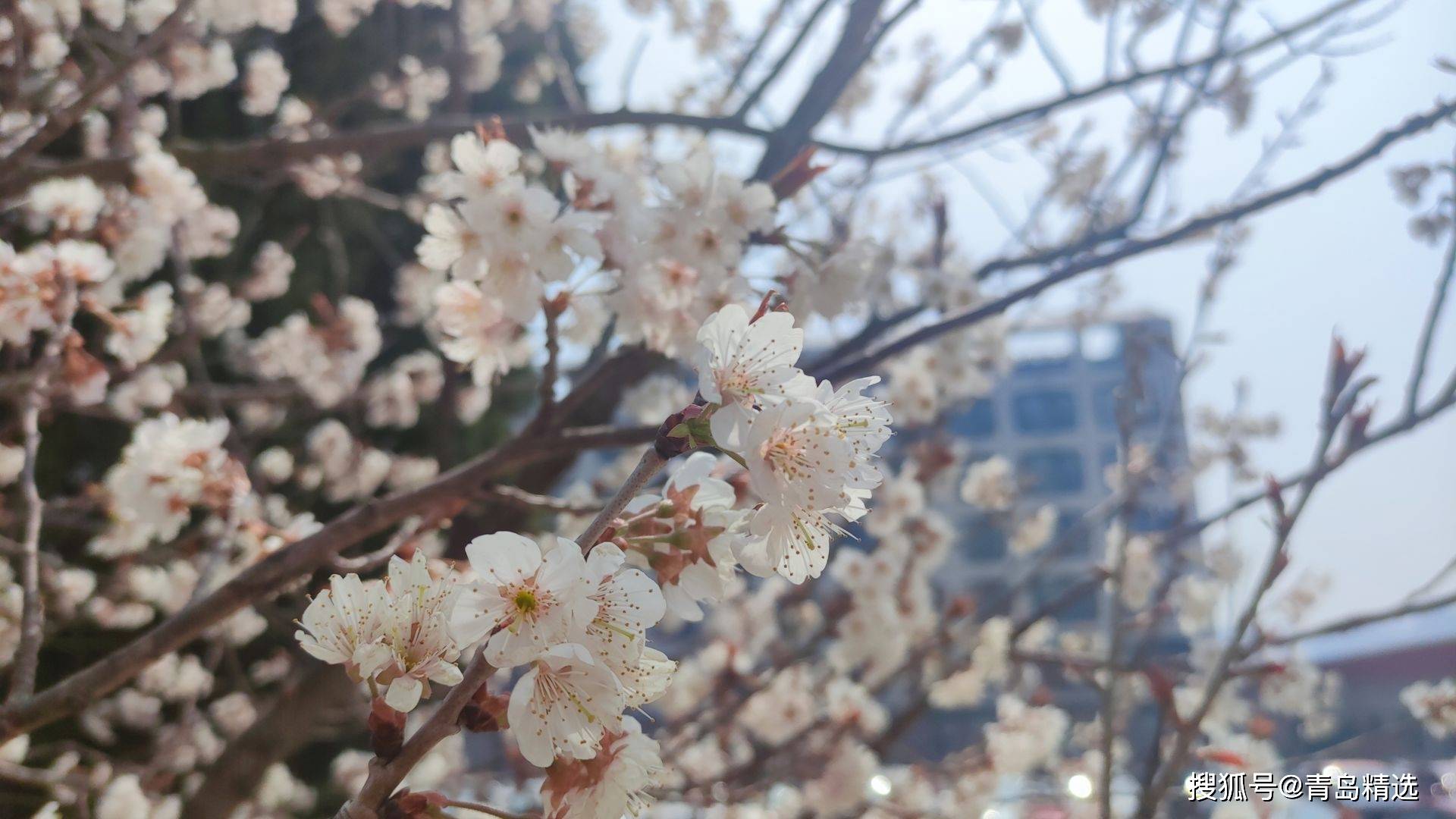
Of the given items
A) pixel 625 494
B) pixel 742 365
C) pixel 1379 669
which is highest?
pixel 1379 669

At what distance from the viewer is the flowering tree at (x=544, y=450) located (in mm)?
787

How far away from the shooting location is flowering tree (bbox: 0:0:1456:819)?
79cm

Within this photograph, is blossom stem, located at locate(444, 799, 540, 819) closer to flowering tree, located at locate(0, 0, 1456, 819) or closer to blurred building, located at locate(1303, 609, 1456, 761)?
flowering tree, located at locate(0, 0, 1456, 819)

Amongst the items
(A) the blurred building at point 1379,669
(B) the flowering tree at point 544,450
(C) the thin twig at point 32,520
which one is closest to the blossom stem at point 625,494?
(B) the flowering tree at point 544,450

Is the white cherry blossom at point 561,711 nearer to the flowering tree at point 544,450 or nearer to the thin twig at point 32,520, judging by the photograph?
the flowering tree at point 544,450

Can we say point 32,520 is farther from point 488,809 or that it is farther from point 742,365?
point 742,365

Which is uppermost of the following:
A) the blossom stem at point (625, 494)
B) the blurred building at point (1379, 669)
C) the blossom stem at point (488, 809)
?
the blurred building at point (1379, 669)

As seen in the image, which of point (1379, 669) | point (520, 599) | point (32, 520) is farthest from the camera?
point (1379, 669)

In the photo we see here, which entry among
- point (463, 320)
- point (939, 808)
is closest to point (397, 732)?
point (463, 320)

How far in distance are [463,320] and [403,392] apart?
7.95ft

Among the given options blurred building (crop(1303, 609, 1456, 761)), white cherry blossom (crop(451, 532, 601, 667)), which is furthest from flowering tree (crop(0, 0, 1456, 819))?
blurred building (crop(1303, 609, 1456, 761))

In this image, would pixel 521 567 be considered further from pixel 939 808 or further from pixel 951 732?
pixel 951 732

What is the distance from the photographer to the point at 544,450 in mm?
1529

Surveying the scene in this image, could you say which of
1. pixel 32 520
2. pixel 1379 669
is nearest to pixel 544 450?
pixel 32 520
